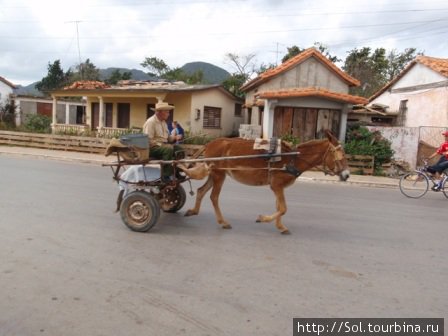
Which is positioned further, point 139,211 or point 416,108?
point 416,108

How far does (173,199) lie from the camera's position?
6828 mm

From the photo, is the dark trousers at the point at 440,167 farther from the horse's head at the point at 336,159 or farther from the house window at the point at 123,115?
the house window at the point at 123,115

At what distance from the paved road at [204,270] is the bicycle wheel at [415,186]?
3713mm

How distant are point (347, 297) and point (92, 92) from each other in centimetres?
2312

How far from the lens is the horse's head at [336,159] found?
5977 millimetres

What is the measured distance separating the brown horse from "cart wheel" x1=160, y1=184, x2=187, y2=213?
0.76m

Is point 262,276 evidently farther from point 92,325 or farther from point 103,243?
point 103,243

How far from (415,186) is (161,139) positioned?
8.28m

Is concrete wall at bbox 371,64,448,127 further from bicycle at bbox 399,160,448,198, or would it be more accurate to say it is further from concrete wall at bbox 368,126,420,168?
bicycle at bbox 399,160,448,198

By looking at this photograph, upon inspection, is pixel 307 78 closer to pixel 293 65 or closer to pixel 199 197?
pixel 293 65

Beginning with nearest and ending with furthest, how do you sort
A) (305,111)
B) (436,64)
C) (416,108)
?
(305,111) < (436,64) < (416,108)

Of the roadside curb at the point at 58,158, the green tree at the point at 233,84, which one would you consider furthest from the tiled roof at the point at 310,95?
the green tree at the point at 233,84

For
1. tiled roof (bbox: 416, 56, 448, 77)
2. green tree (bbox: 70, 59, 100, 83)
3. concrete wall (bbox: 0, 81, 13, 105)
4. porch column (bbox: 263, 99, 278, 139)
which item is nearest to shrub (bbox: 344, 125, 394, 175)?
porch column (bbox: 263, 99, 278, 139)

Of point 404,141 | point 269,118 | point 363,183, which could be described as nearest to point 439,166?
point 363,183
